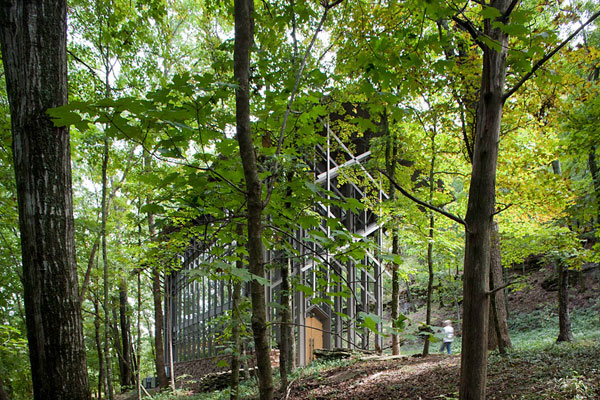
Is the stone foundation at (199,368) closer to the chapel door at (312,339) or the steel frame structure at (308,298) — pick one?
the steel frame structure at (308,298)

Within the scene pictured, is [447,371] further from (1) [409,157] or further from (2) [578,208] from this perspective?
(1) [409,157]

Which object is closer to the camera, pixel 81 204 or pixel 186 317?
pixel 81 204

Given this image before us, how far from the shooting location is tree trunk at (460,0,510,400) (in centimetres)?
211

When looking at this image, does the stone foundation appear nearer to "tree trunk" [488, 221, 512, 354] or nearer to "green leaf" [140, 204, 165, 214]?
"tree trunk" [488, 221, 512, 354]

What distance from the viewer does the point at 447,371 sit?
7812 mm

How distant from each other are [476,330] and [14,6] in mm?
3873

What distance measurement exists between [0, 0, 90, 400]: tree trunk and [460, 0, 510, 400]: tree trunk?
106 inches

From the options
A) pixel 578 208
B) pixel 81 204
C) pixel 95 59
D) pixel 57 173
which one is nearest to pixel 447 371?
pixel 578 208

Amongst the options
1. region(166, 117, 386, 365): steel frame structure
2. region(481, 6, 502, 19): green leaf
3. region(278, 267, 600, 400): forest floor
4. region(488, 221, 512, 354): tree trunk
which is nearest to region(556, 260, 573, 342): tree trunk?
region(278, 267, 600, 400): forest floor

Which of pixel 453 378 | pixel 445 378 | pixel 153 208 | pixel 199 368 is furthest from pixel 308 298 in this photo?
pixel 153 208

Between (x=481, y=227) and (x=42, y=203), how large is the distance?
119 inches

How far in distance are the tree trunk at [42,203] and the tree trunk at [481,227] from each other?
8.86 ft

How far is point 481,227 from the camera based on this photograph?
2164 mm

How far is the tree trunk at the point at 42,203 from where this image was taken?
2832 millimetres
